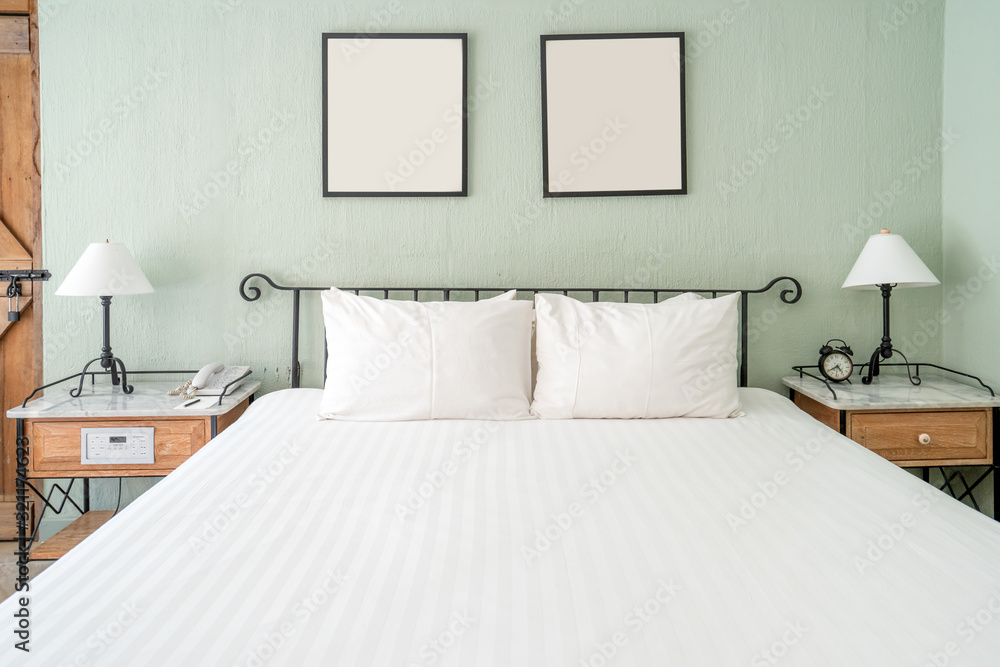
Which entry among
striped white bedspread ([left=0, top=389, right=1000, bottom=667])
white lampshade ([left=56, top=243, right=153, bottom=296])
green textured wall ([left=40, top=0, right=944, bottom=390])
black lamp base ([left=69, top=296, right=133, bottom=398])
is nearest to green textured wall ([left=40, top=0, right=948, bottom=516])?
green textured wall ([left=40, top=0, right=944, bottom=390])

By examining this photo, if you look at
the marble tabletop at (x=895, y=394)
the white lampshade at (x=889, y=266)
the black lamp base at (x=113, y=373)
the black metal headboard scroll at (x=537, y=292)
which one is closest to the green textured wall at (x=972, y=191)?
the marble tabletop at (x=895, y=394)

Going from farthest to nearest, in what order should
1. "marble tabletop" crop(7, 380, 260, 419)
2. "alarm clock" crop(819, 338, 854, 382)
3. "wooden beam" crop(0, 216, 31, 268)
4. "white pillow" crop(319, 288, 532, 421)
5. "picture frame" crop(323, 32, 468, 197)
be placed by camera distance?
1. "wooden beam" crop(0, 216, 31, 268)
2. "picture frame" crop(323, 32, 468, 197)
3. "alarm clock" crop(819, 338, 854, 382)
4. "marble tabletop" crop(7, 380, 260, 419)
5. "white pillow" crop(319, 288, 532, 421)

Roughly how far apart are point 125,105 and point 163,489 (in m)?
1.75

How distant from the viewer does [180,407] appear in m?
1.99

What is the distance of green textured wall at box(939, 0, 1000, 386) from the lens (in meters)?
2.15

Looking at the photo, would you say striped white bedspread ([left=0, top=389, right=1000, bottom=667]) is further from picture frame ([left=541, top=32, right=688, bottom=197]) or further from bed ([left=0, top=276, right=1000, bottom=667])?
picture frame ([left=541, top=32, right=688, bottom=197])

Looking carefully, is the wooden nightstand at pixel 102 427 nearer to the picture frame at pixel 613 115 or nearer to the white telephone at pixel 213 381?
the white telephone at pixel 213 381

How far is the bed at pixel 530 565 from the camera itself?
30.7 inches

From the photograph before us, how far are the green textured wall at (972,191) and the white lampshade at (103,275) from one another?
3.09m

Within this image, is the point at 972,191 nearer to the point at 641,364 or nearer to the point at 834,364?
the point at 834,364

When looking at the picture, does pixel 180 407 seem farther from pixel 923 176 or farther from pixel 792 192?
pixel 923 176

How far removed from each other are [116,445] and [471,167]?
5.28 feet

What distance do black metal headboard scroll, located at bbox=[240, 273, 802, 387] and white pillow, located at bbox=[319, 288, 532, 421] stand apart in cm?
38

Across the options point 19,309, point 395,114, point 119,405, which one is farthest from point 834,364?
point 19,309
